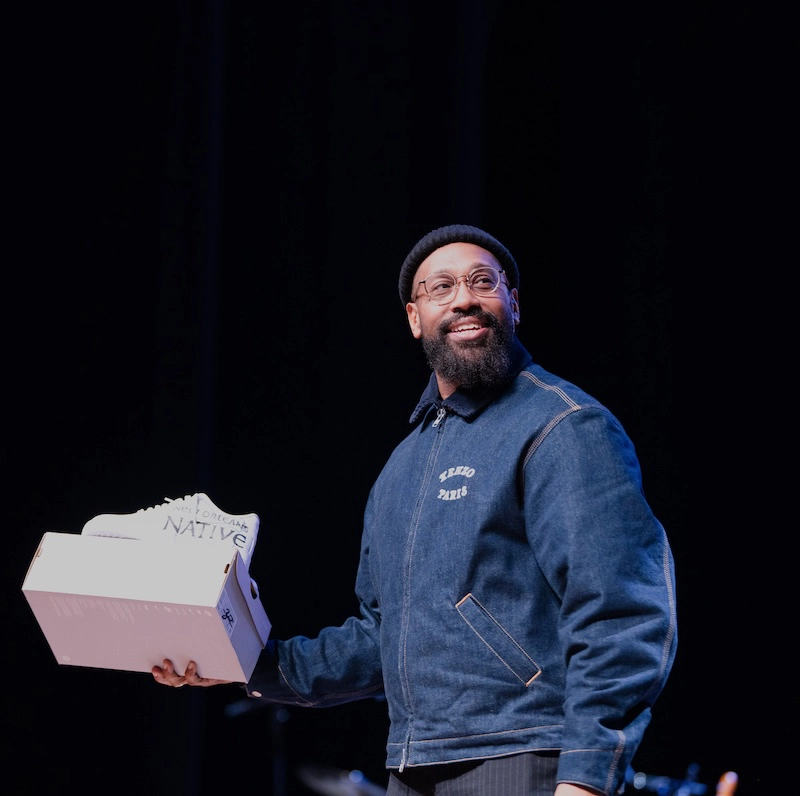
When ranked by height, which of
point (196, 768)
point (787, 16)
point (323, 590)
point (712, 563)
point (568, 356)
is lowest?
point (196, 768)

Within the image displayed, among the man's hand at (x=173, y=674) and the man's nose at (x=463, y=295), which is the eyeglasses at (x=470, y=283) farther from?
the man's hand at (x=173, y=674)

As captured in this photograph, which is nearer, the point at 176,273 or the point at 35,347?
the point at 35,347

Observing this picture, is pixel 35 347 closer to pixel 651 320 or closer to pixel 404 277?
pixel 404 277

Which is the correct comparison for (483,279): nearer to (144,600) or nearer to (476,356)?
(476,356)

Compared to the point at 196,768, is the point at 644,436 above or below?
above

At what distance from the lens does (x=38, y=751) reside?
2699mm

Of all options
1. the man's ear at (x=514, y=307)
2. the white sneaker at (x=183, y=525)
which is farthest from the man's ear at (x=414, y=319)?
the white sneaker at (x=183, y=525)

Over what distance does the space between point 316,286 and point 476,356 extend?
1.64 m

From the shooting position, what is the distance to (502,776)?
1.35 m

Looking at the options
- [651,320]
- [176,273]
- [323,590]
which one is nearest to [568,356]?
[651,320]

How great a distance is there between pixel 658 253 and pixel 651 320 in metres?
0.22

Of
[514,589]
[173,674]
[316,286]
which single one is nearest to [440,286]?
[514,589]

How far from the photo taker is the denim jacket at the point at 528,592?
51.3 inches

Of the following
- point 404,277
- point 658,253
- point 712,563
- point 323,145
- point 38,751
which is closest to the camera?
point 404,277
